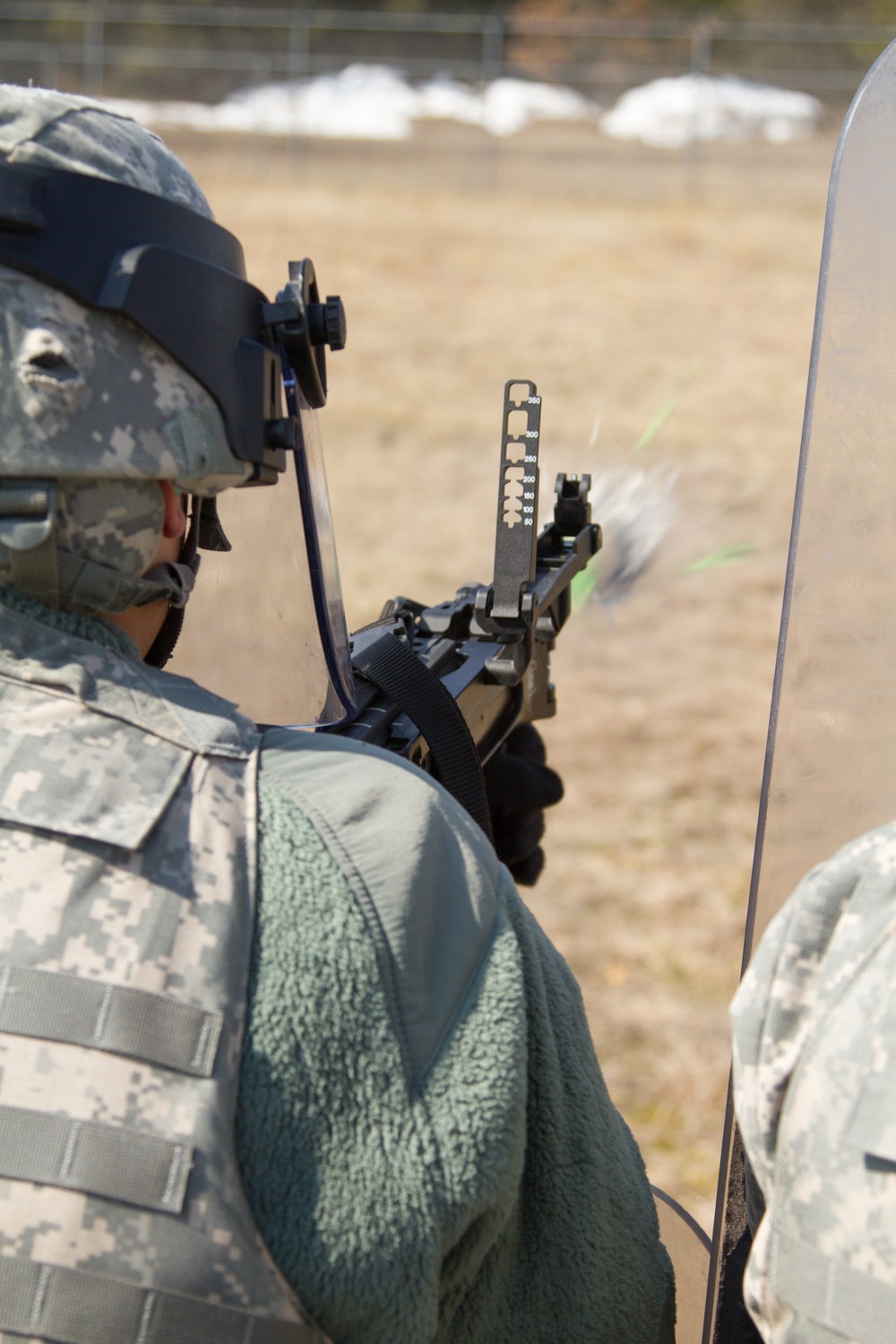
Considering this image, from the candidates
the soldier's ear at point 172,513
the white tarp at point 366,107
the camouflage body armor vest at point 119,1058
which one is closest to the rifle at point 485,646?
the soldier's ear at point 172,513

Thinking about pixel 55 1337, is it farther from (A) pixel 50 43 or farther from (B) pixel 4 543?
(A) pixel 50 43

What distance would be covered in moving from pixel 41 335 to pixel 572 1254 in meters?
1.02

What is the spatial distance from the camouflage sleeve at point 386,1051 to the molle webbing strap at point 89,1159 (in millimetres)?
78

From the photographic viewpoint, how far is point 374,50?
1992 centimetres

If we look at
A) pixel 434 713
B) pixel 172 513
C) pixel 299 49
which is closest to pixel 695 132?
pixel 299 49

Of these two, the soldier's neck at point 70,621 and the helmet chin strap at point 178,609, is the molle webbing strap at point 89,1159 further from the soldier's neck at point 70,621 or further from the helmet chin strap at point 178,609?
the helmet chin strap at point 178,609

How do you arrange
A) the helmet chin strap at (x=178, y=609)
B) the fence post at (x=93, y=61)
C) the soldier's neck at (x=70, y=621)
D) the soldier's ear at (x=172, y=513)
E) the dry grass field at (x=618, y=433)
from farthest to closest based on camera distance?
the fence post at (x=93, y=61) → the dry grass field at (x=618, y=433) → the helmet chin strap at (x=178, y=609) → the soldier's ear at (x=172, y=513) → the soldier's neck at (x=70, y=621)

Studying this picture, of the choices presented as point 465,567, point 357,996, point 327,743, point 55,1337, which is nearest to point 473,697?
point 327,743

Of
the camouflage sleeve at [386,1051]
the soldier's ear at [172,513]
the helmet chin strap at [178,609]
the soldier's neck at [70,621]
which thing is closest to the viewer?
the camouflage sleeve at [386,1051]

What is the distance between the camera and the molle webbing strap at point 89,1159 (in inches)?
40.8

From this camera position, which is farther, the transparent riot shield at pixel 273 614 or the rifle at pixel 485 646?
the rifle at pixel 485 646

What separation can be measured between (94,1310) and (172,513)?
0.73m

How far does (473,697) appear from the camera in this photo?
208 cm

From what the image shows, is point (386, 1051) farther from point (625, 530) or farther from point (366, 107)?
point (366, 107)
